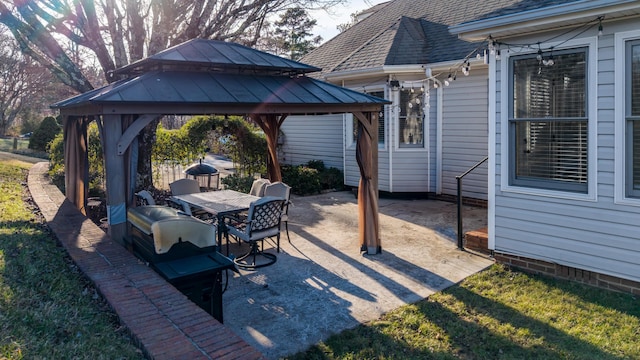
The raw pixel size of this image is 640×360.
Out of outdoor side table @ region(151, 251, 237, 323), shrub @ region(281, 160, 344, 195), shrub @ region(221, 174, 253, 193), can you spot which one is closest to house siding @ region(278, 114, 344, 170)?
shrub @ region(281, 160, 344, 195)

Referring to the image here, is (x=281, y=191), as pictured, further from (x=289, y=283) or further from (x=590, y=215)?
(x=590, y=215)

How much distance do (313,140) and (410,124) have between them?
4119mm

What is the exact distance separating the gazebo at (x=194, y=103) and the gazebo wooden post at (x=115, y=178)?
0.03 ft

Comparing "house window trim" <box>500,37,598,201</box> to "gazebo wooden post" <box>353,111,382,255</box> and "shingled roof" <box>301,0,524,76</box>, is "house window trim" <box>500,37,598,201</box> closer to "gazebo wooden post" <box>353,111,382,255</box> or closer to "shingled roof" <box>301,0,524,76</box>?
"gazebo wooden post" <box>353,111,382,255</box>

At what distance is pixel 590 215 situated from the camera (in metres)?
5.32

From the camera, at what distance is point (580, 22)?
201 inches

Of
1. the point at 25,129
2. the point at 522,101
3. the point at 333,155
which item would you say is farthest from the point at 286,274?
the point at 25,129

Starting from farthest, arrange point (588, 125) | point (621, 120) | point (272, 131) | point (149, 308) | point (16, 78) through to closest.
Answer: point (16, 78)
point (272, 131)
point (588, 125)
point (621, 120)
point (149, 308)

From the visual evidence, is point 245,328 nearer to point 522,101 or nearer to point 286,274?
point 286,274

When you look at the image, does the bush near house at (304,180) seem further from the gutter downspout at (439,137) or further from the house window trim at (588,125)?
the house window trim at (588,125)

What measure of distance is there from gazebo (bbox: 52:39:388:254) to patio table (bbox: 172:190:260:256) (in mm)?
1512

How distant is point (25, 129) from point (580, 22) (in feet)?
112

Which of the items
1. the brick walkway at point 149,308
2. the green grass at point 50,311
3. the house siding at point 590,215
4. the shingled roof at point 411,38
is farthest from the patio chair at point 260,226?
the shingled roof at point 411,38

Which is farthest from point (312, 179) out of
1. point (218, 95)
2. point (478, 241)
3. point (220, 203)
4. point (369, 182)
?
point (218, 95)
